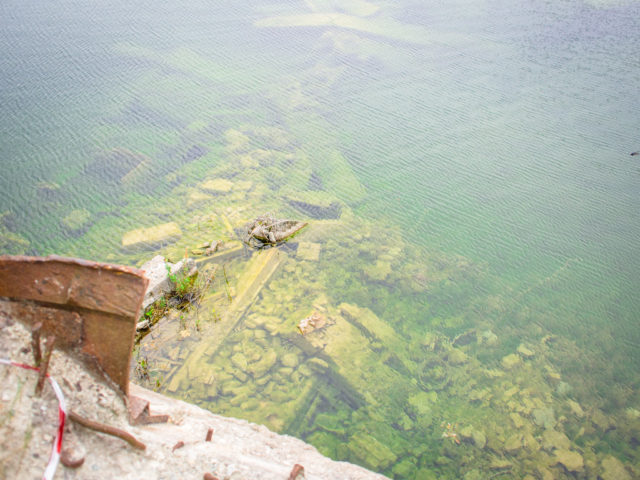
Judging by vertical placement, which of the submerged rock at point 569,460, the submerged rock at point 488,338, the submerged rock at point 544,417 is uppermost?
the submerged rock at point 488,338

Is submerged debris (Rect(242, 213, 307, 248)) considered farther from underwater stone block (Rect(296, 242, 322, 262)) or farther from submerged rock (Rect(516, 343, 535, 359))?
submerged rock (Rect(516, 343, 535, 359))

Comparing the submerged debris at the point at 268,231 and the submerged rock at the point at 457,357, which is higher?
the submerged debris at the point at 268,231

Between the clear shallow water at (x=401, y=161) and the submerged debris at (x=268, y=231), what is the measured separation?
0.81 ft

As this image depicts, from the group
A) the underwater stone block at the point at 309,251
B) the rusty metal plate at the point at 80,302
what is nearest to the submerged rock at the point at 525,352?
the underwater stone block at the point at 309,251

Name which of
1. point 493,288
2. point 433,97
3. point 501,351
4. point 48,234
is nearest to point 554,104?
point 433,97

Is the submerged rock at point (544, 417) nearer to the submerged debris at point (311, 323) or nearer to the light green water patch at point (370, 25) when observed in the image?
the submerged debris at point (311, 323)

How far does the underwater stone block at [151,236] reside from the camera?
363cm

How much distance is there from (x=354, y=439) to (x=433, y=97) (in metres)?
4.59

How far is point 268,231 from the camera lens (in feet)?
12.1

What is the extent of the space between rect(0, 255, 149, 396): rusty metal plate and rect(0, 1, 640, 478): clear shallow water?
3.86 ft

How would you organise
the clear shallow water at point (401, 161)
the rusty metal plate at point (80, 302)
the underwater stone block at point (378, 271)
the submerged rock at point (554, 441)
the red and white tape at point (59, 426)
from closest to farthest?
the red and white tape at point (59, 426)
the rusty metal plate at point (80, 302)
the submerged rock at point (554, 441)
the clear shallow water at point (401, 161)
the underwater stone block at point (378, 271)

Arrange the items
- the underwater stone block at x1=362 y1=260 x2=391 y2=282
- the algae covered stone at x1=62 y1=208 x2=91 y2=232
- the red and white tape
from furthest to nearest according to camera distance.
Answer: the algae covered stone at x1=62 y1=208 x2=91 y2=232
the underwater stone block at x1=362 y1=260 x2=391 y2=282
the red and white tape

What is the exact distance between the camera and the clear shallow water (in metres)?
3.11

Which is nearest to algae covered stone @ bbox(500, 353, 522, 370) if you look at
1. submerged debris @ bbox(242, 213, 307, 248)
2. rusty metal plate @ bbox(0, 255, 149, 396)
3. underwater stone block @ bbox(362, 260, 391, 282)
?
underwater stone block @ bbox(362, 260, 391, 282)
